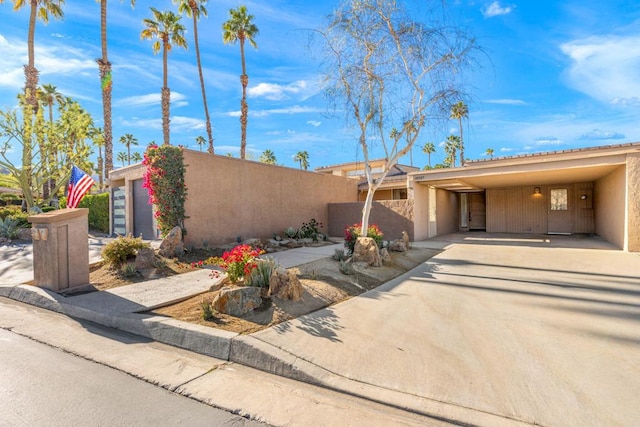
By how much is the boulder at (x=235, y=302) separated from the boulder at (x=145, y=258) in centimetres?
374

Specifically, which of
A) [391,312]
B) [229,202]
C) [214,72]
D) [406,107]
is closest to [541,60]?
[406,107]

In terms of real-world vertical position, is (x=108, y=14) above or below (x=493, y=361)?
above

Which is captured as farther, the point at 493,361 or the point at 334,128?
the point at 334,128

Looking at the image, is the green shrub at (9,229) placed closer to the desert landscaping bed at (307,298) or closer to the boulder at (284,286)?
the desert landscaping bed at (307,298)

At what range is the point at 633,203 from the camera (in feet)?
31.1

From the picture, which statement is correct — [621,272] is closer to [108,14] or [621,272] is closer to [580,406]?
[580,406]

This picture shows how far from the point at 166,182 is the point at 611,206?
51.9 ft

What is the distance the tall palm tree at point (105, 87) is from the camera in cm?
1764

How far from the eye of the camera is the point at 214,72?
24000 mm

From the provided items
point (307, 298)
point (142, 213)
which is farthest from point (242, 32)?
point (307, 298)

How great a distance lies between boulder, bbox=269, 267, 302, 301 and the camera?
4949 mm

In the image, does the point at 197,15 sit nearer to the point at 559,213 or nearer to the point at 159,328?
the point at 159,328

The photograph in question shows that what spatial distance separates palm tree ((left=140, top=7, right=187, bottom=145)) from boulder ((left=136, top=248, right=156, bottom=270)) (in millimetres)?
15382

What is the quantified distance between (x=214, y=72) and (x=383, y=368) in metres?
25.9
